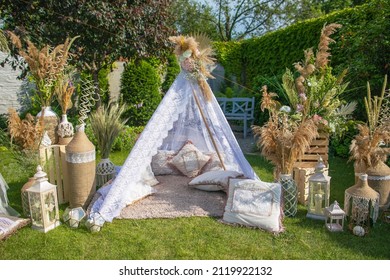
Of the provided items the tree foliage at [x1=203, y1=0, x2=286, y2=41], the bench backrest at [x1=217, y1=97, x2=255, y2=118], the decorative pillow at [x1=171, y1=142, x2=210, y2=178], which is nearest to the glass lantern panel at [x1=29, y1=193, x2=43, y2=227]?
the decorative pillow at [x1=171, y1=142, x2=210, y2=178]

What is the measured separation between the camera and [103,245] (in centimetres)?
331

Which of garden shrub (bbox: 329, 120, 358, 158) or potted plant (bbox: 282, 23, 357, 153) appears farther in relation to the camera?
garden shrub (bbox: 329, 120, 358, 158)

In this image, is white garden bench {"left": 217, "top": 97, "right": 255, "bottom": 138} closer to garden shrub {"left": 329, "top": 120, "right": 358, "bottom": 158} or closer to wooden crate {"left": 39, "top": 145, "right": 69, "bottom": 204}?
garden shrub {"left": 329, "top": 120, "right": 358, "bottom": 158}

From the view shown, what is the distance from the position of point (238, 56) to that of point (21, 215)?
9301 millimetres

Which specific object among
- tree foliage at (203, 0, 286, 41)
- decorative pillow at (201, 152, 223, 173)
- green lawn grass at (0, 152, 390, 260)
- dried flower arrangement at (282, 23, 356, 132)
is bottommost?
green lawn grass at (0, 152, 390, 260)

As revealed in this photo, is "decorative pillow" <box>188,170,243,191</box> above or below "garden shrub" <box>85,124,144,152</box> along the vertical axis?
below

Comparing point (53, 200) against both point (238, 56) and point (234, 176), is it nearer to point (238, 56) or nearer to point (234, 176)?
point (234, 176)

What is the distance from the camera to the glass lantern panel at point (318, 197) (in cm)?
378

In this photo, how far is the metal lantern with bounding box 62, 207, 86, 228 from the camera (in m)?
3.67

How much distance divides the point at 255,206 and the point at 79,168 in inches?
78.7

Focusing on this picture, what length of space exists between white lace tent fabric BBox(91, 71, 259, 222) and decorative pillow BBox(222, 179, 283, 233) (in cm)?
43

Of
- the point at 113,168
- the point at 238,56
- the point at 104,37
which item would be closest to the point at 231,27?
the point at 238,56
